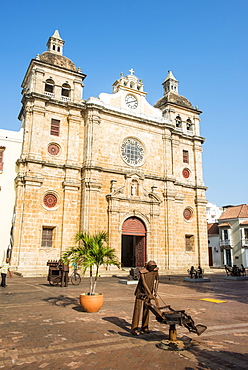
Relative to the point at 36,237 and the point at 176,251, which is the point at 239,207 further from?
the point at 36,237

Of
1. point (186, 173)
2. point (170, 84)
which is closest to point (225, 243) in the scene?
point (186, 173)

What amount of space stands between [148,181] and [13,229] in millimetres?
12747

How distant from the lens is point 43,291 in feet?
44.3

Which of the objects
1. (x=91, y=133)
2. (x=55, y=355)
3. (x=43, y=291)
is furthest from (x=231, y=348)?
(x=91, y=133)

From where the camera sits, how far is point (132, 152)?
2789cm

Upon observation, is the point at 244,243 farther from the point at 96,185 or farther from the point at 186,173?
the point at 96,185

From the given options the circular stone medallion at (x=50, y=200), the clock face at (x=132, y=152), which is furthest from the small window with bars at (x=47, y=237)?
the clock face at (x=132, y=152)

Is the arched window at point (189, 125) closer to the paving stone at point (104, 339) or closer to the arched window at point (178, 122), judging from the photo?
the arched window at point (178, 122)

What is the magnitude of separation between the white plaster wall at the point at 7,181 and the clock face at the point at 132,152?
9.29m

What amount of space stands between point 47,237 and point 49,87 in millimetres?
13632

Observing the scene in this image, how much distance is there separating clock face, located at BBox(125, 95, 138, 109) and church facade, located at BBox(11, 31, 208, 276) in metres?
0.11

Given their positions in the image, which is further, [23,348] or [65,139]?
[65,139]

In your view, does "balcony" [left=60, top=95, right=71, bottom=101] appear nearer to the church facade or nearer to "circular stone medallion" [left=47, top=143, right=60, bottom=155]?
the church facade

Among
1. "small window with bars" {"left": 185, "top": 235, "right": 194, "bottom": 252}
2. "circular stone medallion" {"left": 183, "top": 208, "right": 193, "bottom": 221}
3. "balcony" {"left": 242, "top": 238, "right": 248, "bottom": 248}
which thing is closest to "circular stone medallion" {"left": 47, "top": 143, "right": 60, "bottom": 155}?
"circular stone medallion" {"left": 183, "top": 208, "right": 193, "bottom": 221}
